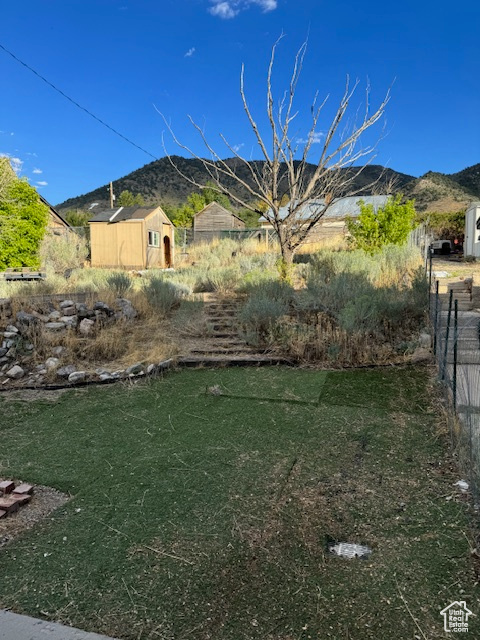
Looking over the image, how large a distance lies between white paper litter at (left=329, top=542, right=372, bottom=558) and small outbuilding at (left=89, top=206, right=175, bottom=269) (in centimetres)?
1889

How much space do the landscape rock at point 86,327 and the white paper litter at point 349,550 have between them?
17.4ft

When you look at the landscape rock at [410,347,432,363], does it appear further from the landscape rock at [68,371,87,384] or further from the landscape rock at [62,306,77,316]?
the landscape rock at [62,306,77,316]

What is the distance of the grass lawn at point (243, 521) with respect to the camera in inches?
74.7

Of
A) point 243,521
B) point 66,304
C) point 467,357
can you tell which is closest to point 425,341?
point 467,357

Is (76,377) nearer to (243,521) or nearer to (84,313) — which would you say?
(84,313)

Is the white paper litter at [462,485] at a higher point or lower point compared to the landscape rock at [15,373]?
lower

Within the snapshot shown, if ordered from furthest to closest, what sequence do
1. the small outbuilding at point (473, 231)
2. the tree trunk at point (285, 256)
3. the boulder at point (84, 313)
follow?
the small outbuilding at point (473, 231) → the tree trunk at point (285, 256) → the boulder at point (84, 313)

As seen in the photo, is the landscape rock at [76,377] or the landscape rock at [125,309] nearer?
the landscape rock at [76,377]

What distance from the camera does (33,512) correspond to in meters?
2.76

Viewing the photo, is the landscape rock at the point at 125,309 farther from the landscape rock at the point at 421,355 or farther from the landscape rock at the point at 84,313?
the landscape rock at the point at 421,355

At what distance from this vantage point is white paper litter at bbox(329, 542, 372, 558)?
2.23 meters

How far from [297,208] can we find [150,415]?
6165mm

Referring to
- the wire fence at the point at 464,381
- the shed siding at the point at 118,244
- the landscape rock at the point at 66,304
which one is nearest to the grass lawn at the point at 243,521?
the wire fence at the point at 464,381

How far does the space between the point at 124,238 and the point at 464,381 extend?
18.3 meters
